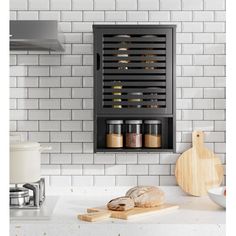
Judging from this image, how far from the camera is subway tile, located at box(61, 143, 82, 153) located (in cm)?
293

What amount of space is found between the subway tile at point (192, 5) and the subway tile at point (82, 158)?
3.93ft

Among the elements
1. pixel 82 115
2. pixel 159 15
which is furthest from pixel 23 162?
pixel 159 15

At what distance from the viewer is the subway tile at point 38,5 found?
2.91 m

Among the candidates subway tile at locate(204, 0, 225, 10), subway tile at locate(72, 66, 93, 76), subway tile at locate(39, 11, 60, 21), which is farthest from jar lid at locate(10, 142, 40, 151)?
subway tile at locate(204, 0, 225, 10)

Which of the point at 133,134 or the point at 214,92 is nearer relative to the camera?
the point at 133,134

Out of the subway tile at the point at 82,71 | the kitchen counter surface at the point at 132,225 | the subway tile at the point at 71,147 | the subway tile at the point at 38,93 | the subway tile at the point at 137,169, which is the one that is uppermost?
the subway tile at the point at 82,71

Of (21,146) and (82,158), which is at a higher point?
(21,146)

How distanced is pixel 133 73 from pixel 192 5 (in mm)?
656

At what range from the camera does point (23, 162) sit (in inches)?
93.6

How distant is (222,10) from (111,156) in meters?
1.25

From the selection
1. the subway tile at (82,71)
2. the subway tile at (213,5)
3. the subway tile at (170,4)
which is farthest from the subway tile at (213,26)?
the subway tile at (82,71)

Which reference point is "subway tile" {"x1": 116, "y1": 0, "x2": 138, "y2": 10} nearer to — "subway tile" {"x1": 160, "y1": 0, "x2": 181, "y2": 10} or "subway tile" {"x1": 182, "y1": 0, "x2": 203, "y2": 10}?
"subway tile" {"x1": 160, "y1": 0, "x2": 181, "y2": 10}

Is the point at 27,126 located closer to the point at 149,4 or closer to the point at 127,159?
the point at 127,159

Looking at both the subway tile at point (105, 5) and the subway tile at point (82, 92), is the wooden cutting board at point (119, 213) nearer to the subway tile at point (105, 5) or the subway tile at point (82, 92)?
the subway tile at point (82, 92)
